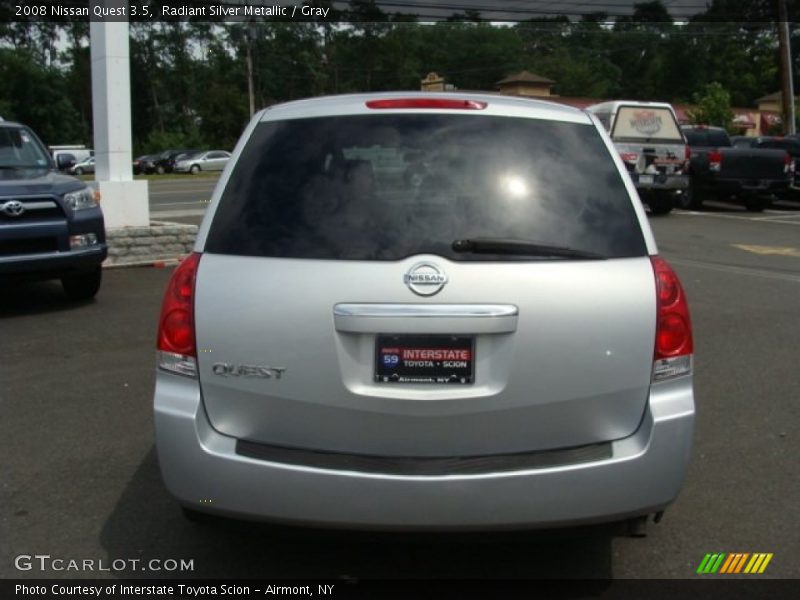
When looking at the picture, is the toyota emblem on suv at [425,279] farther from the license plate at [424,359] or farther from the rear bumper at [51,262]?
the rear bumper at [51,262]

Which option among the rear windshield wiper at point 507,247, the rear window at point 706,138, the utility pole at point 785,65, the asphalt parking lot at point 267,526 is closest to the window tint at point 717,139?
the rear window at point 706,138

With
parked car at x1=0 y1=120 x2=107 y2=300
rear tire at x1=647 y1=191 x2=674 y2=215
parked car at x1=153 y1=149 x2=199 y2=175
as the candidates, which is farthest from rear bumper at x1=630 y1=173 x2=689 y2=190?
parked car at x1=153 y1=149 x2=199 y2=175

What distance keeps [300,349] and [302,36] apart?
84.6 meters

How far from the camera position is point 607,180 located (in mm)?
3170

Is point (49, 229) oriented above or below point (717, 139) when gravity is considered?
below

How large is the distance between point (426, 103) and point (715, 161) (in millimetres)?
17745

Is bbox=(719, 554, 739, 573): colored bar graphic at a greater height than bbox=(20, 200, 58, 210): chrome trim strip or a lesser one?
lesser

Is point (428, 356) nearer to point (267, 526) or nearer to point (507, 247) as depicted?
point (507, 247)

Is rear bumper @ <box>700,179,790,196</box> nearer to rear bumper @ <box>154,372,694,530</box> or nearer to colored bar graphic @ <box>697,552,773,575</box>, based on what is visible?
colored bar graphic @ <box>697,552,773,575</box>

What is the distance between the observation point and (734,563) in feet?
11.5

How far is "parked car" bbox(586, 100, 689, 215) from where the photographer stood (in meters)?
18.1

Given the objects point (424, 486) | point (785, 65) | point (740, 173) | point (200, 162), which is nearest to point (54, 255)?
point (424, 486)

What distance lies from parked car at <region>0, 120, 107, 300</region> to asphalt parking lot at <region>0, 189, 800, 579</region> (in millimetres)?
476

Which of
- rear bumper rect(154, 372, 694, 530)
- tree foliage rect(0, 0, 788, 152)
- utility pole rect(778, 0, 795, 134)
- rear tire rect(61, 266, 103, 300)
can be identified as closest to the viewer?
rear bumper rect(154, 372, 694, 530)
